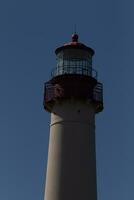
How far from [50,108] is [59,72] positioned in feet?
5.87

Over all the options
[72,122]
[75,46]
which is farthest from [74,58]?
[72,122]

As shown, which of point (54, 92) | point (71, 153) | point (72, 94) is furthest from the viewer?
point (54, 92)

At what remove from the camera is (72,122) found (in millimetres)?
25719

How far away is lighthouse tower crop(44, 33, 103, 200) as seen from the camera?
81.4 ft

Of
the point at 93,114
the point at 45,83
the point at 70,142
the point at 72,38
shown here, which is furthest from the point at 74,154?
the point at 72,38

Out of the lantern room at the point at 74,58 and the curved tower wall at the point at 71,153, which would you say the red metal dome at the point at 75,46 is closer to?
the lantern room at the point at 74,58

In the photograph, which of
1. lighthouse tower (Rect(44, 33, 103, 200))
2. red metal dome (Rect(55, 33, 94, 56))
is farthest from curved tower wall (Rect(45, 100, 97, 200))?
red metal dome (Rect(55, 33, 94, 56))

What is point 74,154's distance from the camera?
2514 centimetres

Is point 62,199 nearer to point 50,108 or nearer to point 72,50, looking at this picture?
point 50,108

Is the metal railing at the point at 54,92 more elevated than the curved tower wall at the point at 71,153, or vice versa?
the metal railing at the point at 54,92

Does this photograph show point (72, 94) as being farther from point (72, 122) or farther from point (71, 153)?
point (71, 153)

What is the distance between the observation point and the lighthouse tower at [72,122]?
24.8 metres

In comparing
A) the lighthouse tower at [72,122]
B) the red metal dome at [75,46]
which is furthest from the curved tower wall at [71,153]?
the red metal dome at [75,46]

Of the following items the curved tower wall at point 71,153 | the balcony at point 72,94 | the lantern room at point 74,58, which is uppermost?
the lantern room at point 74,58
